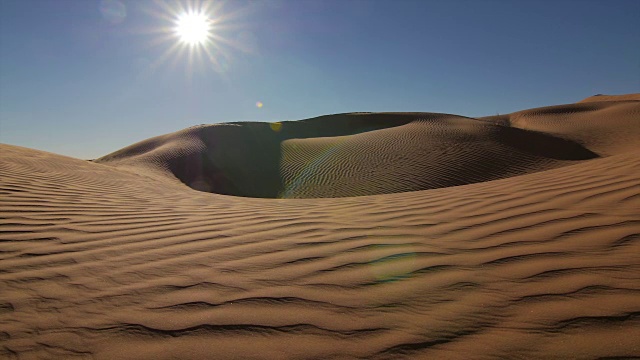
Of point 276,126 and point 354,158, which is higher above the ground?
point 276,126

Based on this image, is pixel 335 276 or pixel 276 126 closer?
pixel 335 276

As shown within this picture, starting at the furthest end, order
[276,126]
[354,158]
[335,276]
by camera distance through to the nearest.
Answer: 1. [276,126]
2. [354,158]
3. [335,276]

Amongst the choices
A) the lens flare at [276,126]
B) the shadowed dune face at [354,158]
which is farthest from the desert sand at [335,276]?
the lens flare at [276,126]

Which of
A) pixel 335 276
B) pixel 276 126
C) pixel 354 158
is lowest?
pixel 335 276

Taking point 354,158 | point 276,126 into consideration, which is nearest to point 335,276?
point 354,158

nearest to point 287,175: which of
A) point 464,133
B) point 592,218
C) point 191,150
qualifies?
point 191,150

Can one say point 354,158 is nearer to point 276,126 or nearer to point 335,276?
point 335,276

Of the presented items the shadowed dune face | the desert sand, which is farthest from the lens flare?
the desert sand

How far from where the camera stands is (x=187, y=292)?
1.82 m

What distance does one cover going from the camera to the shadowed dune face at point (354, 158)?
12578 mm

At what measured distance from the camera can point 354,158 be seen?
1517 centimetres

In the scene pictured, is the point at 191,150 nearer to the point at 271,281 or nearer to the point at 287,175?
the point at 287,175

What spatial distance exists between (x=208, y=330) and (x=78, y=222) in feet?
8.34

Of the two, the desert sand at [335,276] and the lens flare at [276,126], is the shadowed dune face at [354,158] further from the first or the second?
the desert sand at [335,276]
